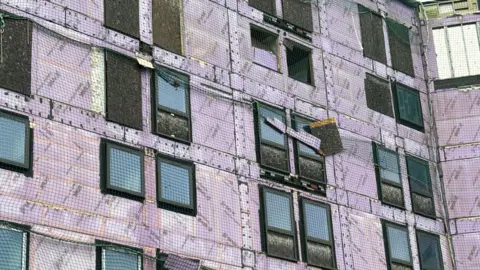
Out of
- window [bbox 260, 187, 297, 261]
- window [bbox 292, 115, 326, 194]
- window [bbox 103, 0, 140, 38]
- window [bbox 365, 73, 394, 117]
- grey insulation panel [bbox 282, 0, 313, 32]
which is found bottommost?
window [bbox 260, 187, 297, 261]

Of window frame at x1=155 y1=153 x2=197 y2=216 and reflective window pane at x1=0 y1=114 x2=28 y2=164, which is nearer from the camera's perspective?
reflective window pane at x1=0 y1=114 x2=28 y2=164

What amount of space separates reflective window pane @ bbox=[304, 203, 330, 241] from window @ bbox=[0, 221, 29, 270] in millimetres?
9264

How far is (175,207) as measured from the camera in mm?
23188

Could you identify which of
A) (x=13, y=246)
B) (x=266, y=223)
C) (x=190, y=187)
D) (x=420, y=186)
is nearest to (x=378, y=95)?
(x=420, y=186)

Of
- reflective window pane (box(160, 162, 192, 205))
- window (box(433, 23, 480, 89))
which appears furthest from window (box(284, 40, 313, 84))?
reflective window pane (box(160, 162, 192, 205))

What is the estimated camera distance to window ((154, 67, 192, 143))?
2386cm

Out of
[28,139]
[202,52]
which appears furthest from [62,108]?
[202,52]

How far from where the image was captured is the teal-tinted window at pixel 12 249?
19.3m

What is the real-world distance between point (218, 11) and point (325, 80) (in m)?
4.63

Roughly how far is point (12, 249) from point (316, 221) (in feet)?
33.0

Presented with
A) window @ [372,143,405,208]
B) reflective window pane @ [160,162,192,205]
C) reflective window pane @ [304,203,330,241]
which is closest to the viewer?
reflective window pane @ [160,162,192,205]

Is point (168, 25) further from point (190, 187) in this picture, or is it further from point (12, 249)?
point (12, 249)

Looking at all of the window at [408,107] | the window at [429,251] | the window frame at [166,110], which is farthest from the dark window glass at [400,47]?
the window frame at [166,110]

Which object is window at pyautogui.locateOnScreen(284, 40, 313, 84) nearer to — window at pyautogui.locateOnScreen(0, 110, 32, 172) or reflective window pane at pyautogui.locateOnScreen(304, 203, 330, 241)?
reflective window pane at pyautogui.locateOnScreen(304, 203, 330, 241)
